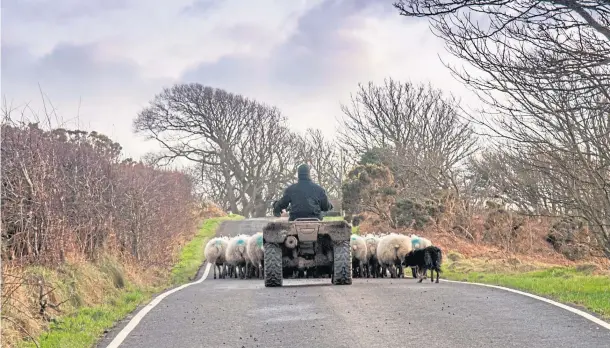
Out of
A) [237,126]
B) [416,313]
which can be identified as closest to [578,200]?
[416,313]

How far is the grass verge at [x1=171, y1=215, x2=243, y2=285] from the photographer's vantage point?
77.7ft

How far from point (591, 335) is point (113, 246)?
12.6m

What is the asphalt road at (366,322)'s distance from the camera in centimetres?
868

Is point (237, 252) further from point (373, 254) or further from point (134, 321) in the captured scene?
point (134, 321)

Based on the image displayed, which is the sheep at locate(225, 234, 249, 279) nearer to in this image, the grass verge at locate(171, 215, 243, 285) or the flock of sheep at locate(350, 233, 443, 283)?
the grass verge at locate(171, 215, 243, 285)

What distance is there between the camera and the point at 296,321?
10359mm

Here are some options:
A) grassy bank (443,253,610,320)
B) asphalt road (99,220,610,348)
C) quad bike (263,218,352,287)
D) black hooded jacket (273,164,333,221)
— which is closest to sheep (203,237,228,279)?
grassy bank (443,253,610,320)

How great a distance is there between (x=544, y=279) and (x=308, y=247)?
5.33 m

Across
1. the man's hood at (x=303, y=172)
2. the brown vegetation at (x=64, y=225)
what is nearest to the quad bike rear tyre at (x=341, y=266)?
the man's hood at (x=303, y=172)

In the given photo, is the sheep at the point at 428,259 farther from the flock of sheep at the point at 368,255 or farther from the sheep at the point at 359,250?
the sheep at the point at 359,250

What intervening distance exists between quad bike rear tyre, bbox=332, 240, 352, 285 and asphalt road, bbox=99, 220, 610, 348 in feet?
Answer: 8.87

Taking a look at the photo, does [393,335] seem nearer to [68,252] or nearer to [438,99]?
[68,252]

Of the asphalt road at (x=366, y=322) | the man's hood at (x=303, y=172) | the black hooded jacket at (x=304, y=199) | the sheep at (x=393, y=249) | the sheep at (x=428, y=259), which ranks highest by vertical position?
the man's hood at (x=303, y=172)

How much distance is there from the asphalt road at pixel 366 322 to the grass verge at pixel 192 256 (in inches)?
349
